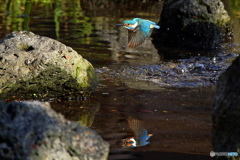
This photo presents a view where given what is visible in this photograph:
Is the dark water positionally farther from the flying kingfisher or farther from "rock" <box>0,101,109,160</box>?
"rock" <box>0,101,109,160</box>

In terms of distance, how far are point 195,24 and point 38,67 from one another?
13.4 ft

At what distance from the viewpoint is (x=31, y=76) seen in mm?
4625

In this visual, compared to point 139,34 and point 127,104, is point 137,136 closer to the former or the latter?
point 127,104

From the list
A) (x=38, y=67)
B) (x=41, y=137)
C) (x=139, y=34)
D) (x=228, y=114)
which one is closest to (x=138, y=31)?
(x=139, y=34)

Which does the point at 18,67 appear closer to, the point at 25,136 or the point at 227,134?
the point at 25,136

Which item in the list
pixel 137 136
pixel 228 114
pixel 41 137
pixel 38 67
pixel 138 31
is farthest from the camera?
pixel 138 31

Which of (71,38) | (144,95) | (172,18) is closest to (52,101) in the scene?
(144,95)

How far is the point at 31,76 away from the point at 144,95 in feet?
4.25

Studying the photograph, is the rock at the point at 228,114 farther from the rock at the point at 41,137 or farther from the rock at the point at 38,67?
the rock at the point at 38,67

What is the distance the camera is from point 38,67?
15.3 feet

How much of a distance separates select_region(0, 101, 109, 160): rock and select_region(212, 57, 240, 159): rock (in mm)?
733

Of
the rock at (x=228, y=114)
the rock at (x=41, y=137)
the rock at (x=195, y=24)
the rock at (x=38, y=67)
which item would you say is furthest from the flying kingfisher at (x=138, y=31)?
the rock at (x=41, y=137)

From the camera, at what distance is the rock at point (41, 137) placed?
8.12 feet

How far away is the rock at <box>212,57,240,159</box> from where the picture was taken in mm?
2713
